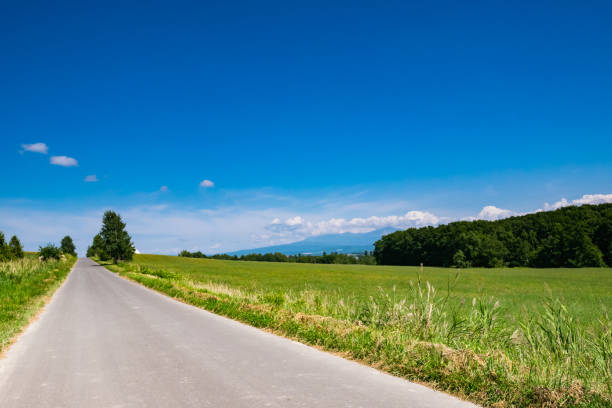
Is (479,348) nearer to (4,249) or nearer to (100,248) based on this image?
(4,249)

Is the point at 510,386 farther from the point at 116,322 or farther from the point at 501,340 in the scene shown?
the point at 116,322

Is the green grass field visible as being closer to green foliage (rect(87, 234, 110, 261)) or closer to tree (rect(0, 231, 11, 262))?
tree (rect(0, 231, 11, 262))

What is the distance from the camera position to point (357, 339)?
7102mm

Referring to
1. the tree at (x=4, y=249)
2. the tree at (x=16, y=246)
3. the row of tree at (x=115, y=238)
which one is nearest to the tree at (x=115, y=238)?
the row of tree at (x=115, y=238)

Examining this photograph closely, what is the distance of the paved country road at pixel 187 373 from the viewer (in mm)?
4605

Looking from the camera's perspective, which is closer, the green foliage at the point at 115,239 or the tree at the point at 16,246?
the tree at the point at 16,246

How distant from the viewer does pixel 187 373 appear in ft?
18.6

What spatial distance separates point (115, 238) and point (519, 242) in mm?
92015

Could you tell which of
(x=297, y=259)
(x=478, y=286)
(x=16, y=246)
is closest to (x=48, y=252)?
(x=16, y=246)

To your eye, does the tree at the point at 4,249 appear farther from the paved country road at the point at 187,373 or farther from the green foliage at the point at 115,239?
the paved country road at the point at 187,373

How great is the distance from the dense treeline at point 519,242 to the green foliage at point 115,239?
220 feet

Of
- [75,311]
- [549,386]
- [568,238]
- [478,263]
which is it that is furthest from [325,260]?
[549,386]

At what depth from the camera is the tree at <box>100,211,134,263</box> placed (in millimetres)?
68562

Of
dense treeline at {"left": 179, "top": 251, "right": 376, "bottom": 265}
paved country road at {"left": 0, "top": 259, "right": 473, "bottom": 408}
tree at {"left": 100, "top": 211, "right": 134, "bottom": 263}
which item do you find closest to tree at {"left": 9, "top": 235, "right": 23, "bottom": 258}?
tree at {"left": 100, "top": 211, "right": 134, "bottom": 263}
